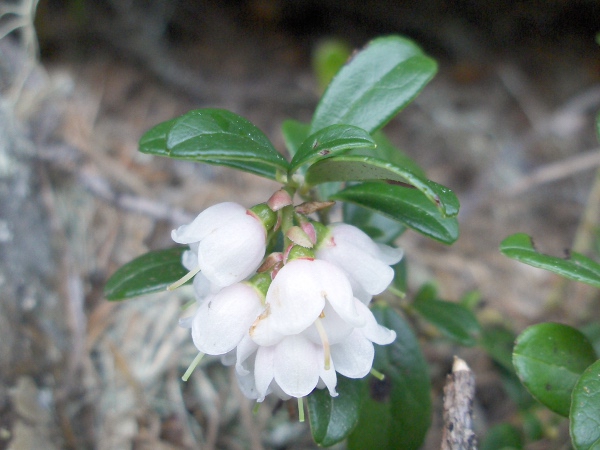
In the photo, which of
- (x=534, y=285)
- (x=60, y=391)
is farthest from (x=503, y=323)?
(x=60, y=391)

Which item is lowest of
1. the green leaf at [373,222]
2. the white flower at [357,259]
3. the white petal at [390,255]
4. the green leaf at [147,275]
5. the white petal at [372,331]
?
the green leaf at [147,275]

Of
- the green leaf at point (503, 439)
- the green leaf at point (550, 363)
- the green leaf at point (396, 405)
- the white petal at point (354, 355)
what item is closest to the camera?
the white petal at point (354, 355)

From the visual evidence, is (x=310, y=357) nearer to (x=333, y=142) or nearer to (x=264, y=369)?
(x=264, y=369)

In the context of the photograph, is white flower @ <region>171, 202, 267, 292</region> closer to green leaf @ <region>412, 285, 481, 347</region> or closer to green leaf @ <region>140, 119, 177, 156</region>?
green leaf @ <region>140, 119, 177, 156</region>

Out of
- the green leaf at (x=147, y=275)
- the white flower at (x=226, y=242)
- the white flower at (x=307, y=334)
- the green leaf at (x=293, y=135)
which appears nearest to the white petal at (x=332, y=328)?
the white flower at (x=307, y=334)

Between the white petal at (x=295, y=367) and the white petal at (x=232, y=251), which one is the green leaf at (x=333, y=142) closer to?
the white petal at (x=232, y=251)

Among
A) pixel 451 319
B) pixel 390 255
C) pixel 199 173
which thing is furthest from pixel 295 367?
pixel 199 173

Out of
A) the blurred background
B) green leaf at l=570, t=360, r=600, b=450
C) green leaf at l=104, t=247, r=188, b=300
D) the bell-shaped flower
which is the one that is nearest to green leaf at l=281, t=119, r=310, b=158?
green leaf at l=104, t=247, r=188, b=300
